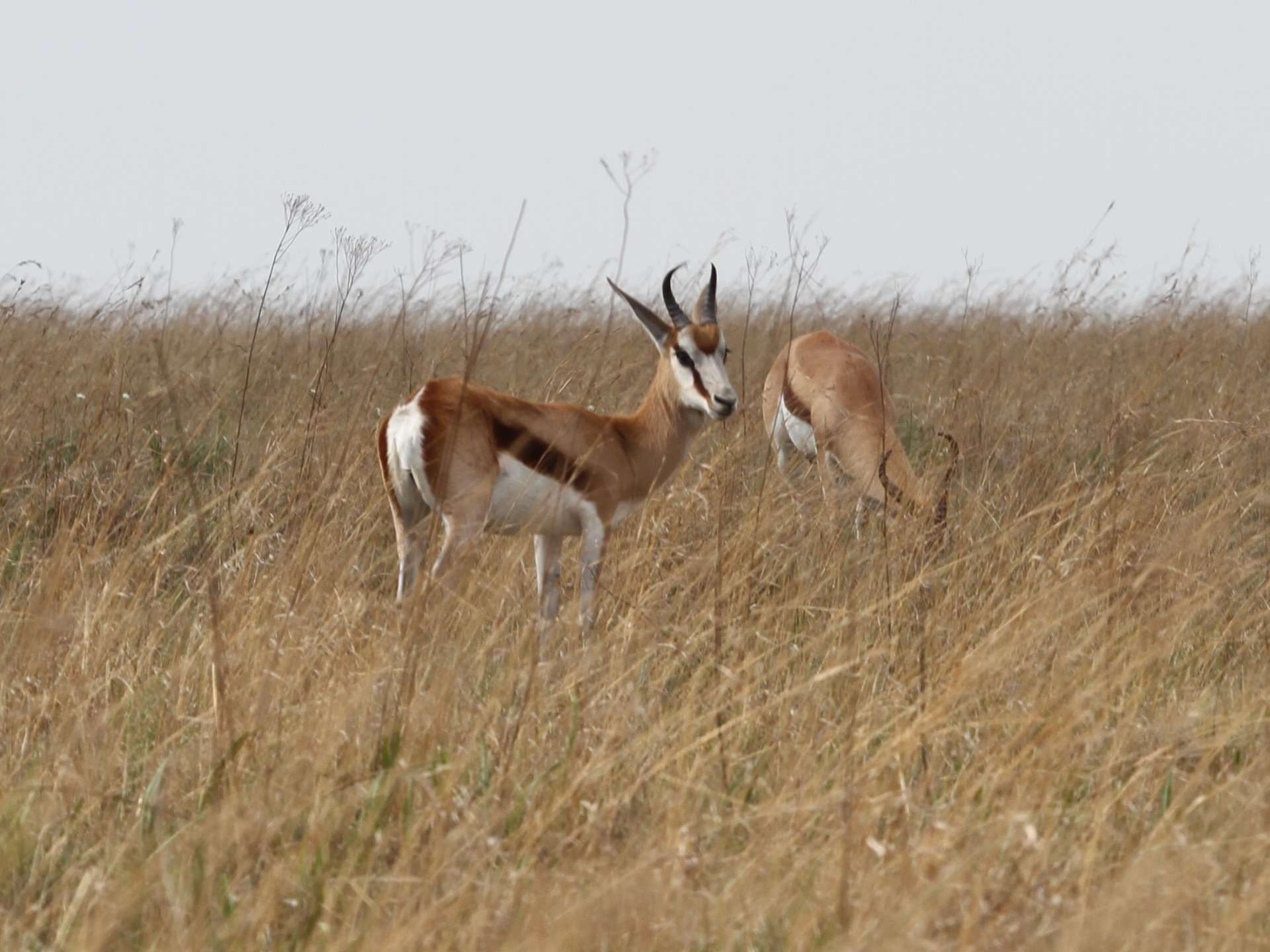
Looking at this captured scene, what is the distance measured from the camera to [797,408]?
757cm

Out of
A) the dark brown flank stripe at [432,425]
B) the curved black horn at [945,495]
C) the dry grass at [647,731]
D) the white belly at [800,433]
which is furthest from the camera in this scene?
the white belly at [800,433]

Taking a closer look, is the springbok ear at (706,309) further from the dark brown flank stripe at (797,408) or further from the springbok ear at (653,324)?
the dark brown flank stripe at (797,408)

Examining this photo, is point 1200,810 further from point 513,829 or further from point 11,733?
point 11,733

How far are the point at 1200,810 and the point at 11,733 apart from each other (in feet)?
8.16

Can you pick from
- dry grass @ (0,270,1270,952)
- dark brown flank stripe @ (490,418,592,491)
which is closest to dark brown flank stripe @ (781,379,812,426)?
dry grass @ (0,270,1270,952)

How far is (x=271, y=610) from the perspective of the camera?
4371 millimetres

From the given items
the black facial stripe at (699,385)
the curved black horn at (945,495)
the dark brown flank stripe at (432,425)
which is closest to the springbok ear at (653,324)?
the black facial stripe at (699,385)

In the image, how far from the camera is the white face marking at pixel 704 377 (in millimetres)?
5344

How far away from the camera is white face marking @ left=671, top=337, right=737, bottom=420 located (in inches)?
210

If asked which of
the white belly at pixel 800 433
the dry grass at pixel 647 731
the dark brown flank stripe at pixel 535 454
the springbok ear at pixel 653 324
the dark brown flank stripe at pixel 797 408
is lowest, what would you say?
the dry grass at pixel 647 731

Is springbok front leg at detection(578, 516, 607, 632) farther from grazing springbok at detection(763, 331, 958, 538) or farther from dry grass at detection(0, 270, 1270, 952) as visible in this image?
grazing springbok at detection(763, 331, 958, 538)

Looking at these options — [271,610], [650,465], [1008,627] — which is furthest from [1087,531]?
[271,610]

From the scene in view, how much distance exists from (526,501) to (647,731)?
1768 mm

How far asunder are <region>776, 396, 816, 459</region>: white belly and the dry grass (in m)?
1.07
